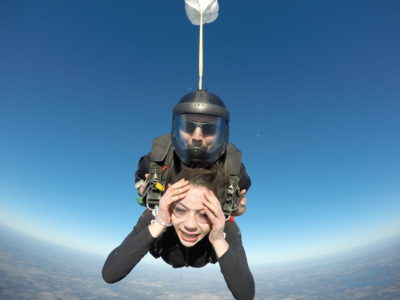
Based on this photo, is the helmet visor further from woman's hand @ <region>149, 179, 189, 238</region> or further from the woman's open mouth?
the woman's open mouth

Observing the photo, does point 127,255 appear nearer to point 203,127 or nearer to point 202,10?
point 203,127

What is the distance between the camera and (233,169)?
2561 millimetres

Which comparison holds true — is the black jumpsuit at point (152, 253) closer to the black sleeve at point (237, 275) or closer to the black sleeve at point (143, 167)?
the black sleeve at point (237, 275)

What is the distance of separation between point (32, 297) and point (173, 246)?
212051 millimetres

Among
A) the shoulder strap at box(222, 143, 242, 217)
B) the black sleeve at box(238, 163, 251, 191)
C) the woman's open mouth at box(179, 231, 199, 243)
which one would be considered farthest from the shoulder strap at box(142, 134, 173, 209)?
the black sleeve at box(238, 163, 251, 191)

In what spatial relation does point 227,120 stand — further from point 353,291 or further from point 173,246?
point 353,291

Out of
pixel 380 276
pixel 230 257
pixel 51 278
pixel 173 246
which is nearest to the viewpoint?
pixel 230 257

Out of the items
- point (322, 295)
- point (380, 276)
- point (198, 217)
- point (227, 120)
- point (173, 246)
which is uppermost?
point (227, 120)

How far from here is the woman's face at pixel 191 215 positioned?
2.24m

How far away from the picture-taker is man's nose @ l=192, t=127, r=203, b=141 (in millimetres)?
2334

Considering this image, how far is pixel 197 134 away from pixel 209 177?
482 mm

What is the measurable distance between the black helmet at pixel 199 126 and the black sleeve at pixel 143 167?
593mm

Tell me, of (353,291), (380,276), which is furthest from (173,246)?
(380,276)

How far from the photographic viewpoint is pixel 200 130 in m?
2.38
